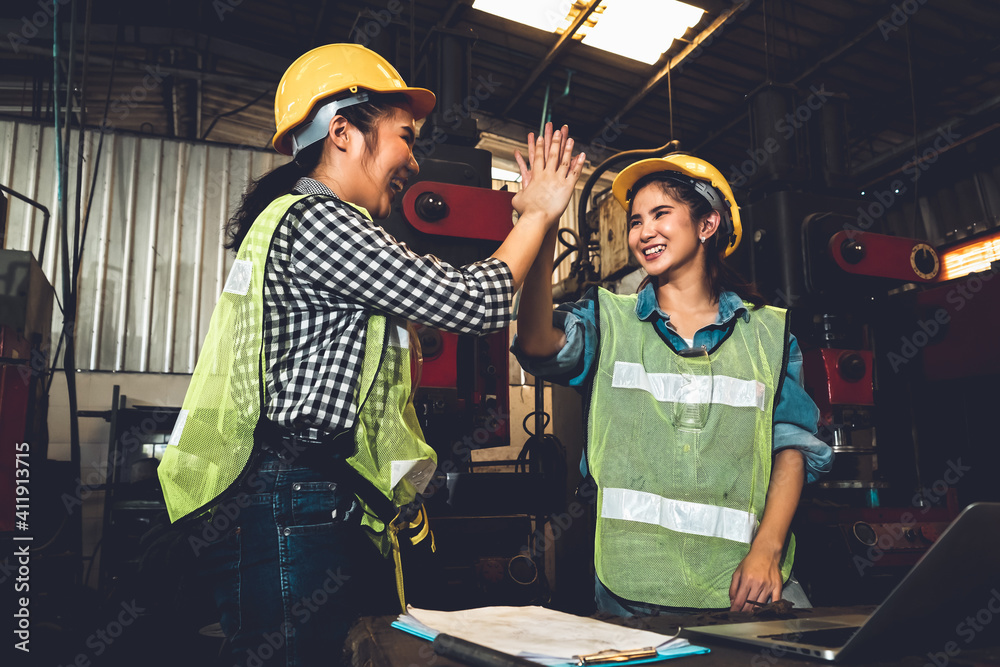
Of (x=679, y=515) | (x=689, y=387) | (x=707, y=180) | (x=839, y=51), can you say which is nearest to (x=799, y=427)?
(x=689, y=387)

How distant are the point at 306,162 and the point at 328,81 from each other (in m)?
0.18

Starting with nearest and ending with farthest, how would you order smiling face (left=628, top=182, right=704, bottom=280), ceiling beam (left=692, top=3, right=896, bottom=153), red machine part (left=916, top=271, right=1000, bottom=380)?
1. smiling face (left=628, top=182, right=704, bottom=280)
2. red machine part (left=916, top=271, right=1000, bottom=380)
3. ceiling beam (left=692, top=3, right=896, bottom=153)

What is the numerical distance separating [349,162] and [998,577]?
4.05 ft

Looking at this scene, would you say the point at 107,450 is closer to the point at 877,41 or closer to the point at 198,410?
the point at 198,410

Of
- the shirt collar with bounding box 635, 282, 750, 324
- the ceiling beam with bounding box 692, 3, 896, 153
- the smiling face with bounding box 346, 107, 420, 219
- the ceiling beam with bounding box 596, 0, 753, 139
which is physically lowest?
the shirt collar with bounding box 635, 282, 750, 324

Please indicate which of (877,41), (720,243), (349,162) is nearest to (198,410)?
(349,162)

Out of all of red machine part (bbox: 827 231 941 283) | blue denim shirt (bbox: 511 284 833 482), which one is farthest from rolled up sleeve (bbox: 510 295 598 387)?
red machine part (bbox: 827 231 941 283)

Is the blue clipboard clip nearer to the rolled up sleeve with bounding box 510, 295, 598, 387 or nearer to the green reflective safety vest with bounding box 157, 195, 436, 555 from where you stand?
the green reflective safety vest with bounding box 157, 195, 436, 555

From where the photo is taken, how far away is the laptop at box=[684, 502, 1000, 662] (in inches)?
23.5

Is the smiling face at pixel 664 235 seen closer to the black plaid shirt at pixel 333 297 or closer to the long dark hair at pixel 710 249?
the long dark hair at pixel 710 249

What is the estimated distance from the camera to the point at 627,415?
61.4 inches

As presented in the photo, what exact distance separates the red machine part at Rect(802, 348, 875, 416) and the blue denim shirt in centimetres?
96

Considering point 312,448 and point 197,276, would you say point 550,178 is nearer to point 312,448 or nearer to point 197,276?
point 312,448

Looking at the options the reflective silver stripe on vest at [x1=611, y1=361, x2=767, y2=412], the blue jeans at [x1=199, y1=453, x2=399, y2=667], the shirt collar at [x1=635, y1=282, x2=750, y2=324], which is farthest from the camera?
the shirt collar at [x1=635, y1=282, x2=750, y2=324]
